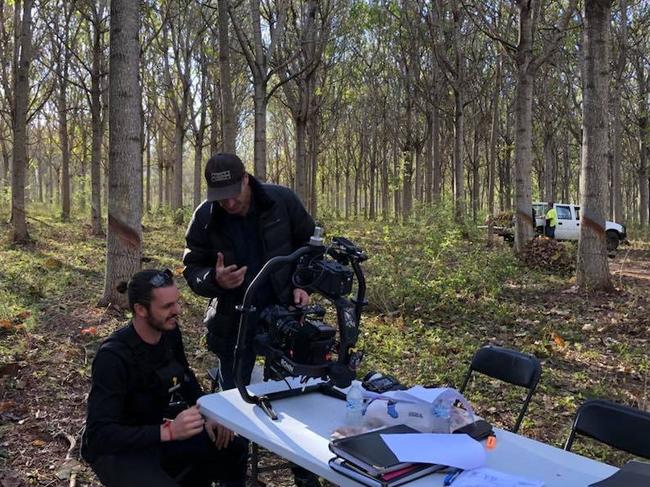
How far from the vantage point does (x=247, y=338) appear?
8.80ft

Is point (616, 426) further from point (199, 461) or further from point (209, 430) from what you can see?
point (199, 461)

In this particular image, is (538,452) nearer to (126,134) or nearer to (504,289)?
(126,134)

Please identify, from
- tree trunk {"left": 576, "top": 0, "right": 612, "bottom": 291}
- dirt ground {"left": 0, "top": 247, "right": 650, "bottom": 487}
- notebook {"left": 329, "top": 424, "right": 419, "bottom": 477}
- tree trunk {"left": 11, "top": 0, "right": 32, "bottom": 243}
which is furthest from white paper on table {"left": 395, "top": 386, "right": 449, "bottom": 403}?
tree trunk {"left": 11, "top": 0, "right": 32, "bottom": 243}

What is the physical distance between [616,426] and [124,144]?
5.75 metres

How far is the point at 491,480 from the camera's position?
1.81m

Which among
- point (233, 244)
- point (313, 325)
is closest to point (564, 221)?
point (233, 244)

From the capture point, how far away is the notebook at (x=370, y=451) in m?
1.84

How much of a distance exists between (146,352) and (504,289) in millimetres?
7652

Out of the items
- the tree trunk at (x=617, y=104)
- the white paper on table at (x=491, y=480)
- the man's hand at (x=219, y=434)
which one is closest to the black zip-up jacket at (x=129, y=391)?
the man's hand at (x=219, y=434)

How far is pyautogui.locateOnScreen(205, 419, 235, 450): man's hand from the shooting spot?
9.29 feet

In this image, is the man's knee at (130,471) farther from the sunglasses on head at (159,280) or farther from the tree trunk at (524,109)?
the tree trunk at (524,109)

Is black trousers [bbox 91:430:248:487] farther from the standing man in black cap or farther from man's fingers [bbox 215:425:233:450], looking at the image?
the standing man in black cap

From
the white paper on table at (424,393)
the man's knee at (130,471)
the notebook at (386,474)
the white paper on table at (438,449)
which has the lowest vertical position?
the man's knee at (130,471)

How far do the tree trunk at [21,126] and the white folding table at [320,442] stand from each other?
11.7 metres
